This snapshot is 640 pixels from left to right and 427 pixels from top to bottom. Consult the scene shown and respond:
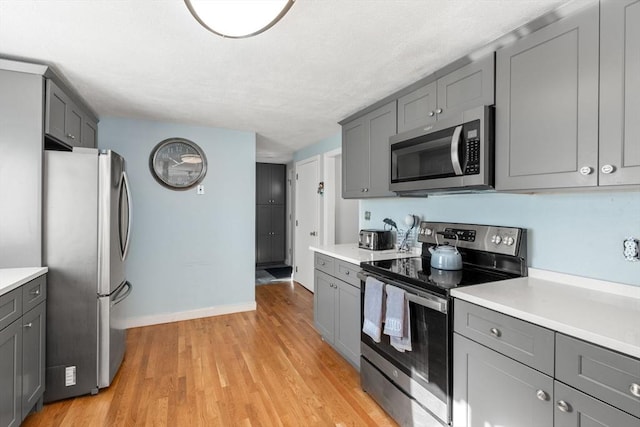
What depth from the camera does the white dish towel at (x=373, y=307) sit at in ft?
6.51

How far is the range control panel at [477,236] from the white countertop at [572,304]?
7.4 inches

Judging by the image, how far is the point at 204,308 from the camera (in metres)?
3.70

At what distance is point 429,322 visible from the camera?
1683 mm

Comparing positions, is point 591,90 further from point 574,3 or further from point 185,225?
point 185,225

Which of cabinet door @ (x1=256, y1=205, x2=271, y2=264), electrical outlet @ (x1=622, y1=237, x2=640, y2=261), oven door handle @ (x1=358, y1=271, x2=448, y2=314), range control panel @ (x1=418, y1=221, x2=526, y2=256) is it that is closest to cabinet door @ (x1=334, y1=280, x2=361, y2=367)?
oven door handle @ (x1=358, y1=271, x2=448, y2=314)

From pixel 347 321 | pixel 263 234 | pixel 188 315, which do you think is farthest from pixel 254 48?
pixel 263 234

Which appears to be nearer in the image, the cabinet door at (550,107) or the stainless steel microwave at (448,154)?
the cabinet door at (550,107)

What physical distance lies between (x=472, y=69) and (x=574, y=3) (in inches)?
21.1

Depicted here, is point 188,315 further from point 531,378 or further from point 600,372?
point 600,372

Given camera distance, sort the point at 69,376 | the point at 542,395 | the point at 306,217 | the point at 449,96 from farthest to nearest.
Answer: the point at 306,217, the point at 69,376, the point at 449,96, the point at 542,395

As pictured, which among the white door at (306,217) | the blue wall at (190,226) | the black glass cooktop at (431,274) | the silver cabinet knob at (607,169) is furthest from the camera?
the white door at (306,217)

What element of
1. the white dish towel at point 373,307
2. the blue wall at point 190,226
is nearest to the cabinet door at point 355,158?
the white dish towel at point 373,307

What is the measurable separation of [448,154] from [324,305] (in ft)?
5.84

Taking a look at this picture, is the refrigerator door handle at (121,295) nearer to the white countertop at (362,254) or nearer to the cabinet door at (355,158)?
the white countertop at (362,254)
